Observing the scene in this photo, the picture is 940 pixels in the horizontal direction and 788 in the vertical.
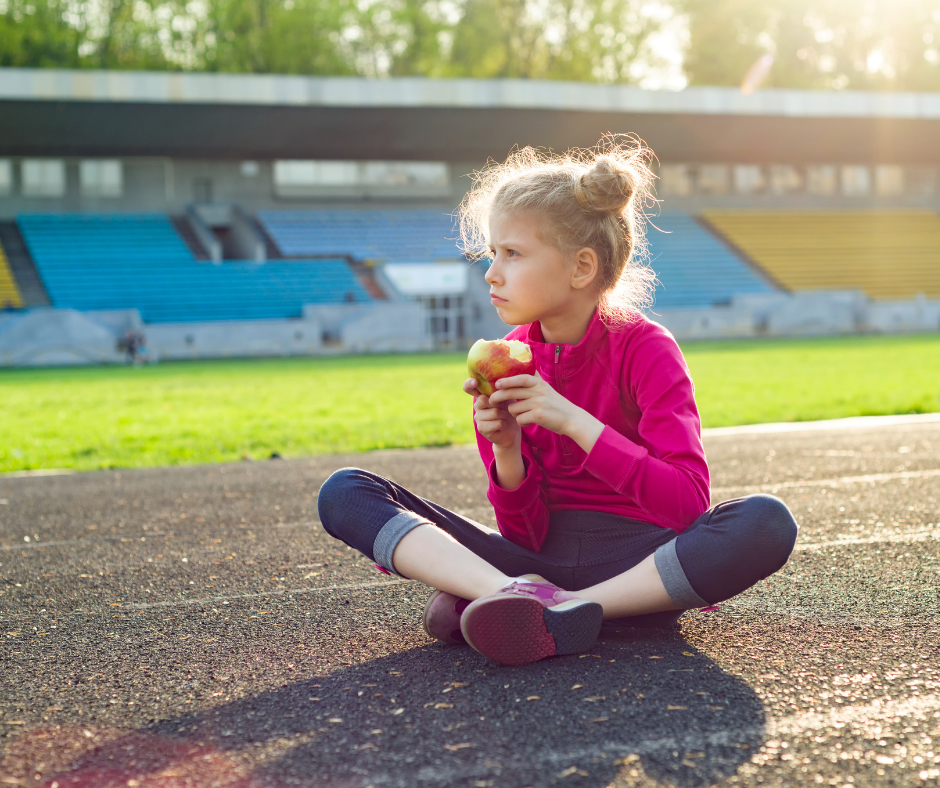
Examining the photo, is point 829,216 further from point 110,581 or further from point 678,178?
point 110,581

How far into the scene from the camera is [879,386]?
12.9 meters

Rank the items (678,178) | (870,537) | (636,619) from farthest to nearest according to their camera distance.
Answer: (678,178) < (870,537) < (636,619)

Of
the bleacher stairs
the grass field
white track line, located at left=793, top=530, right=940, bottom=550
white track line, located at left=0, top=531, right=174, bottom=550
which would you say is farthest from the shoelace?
the bleacher stairs

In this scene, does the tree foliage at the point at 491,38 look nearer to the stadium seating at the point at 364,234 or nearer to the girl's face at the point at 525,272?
the stadium seating at the point at 364,234

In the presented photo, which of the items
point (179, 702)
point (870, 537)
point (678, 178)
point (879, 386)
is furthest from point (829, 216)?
point (179, 702)

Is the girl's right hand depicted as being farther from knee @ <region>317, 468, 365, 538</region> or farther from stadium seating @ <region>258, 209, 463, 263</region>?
stadium seating @ <region>258, 209, 463, 263</region>

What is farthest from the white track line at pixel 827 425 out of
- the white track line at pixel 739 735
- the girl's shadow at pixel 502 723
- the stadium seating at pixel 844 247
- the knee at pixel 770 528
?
the stadium seating at pixel 844 247

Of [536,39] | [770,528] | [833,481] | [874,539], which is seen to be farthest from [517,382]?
[536,39]

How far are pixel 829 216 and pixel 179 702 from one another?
41.8 m

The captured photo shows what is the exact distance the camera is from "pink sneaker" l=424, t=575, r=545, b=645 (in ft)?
9.73

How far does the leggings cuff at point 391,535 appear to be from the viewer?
3010 millimetres

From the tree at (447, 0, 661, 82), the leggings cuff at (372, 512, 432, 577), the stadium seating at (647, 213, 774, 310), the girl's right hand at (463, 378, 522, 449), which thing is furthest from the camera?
the tree at (447, 0, 661, 82)

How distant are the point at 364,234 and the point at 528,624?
32463 millimetres

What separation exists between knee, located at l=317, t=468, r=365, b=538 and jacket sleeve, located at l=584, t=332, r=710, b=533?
74 centimetres
